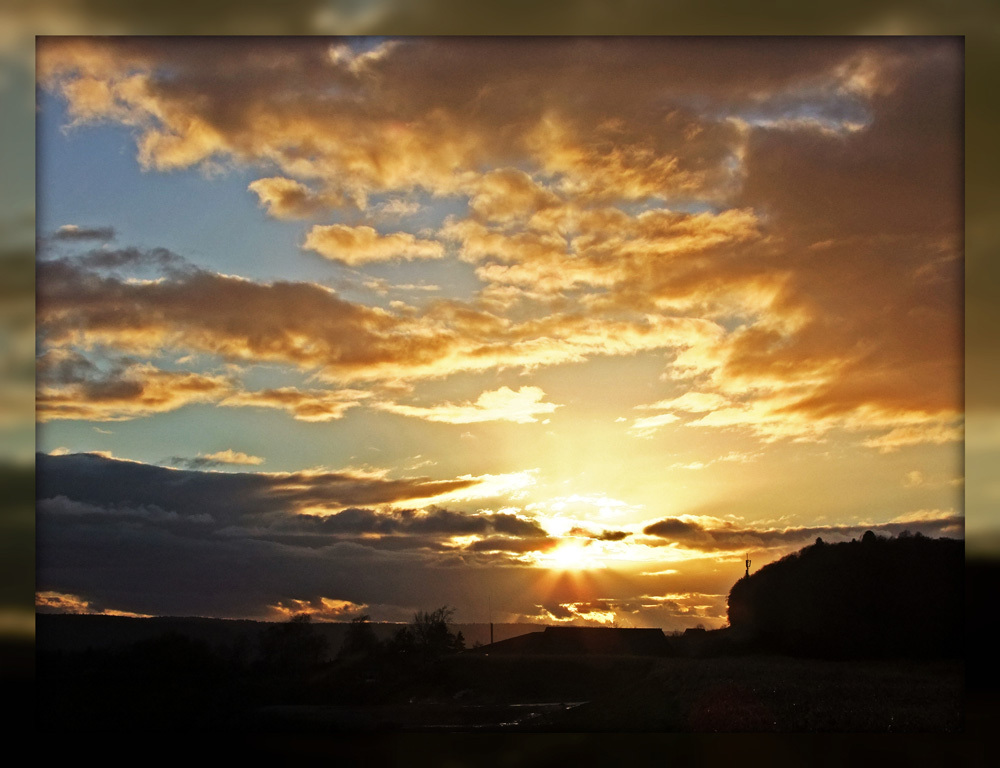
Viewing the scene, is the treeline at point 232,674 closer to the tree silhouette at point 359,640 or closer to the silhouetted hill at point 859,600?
the tree silhouette at point 359,640

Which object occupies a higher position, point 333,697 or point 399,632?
point 399,632

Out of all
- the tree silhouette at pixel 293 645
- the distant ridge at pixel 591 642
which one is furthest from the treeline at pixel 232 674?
the distant ridge at pixel 591 642

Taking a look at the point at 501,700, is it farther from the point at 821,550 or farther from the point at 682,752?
the point at 821,550

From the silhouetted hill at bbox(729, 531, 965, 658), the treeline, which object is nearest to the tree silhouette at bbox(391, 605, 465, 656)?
the treeline

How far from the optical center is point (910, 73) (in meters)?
11.6

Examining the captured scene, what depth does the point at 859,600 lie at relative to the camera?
39.3 feet

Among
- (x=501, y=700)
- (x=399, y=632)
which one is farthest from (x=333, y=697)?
(x=501, y=700)

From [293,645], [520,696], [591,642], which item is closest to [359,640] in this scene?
[293,645]

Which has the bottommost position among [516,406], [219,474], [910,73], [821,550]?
A: [821,550]

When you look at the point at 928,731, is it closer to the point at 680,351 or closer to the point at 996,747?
the point at 996,747

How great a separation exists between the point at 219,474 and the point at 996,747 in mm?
9936

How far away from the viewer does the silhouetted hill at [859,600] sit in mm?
11406

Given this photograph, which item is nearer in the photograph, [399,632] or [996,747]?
[996,747]

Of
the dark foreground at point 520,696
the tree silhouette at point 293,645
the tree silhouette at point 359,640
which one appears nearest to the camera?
the dark foreground at point 520,696
